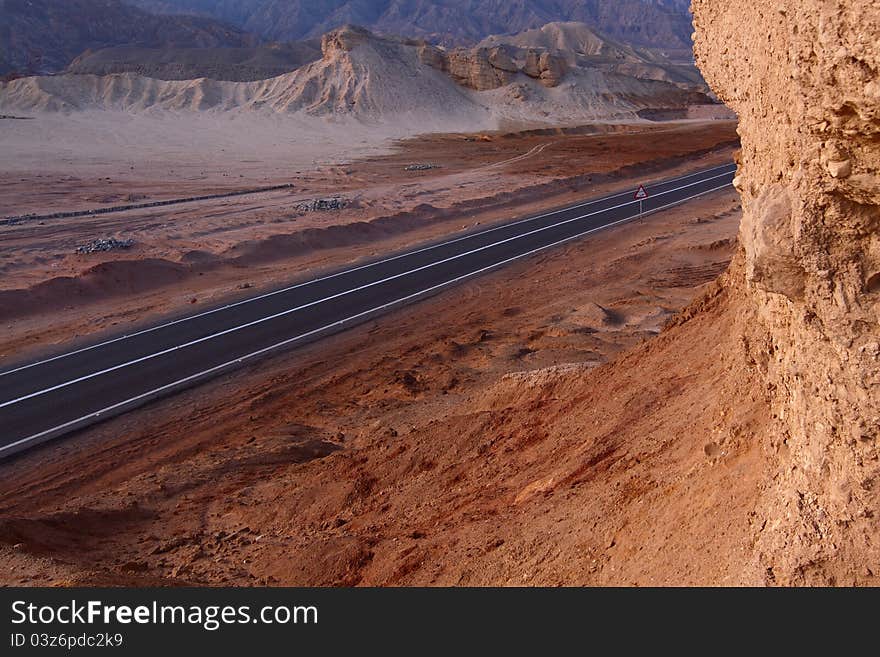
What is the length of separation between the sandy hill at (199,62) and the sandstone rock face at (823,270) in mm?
87199

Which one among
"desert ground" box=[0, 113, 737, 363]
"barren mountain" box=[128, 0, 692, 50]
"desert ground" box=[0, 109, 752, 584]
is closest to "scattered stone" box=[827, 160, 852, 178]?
"desert ground" box=[0, 109, 752, 584]

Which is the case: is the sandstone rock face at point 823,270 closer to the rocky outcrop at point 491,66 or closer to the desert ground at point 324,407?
the desert ground at point 324,407

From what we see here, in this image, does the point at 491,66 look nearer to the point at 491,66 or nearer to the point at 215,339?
the point at 491,66

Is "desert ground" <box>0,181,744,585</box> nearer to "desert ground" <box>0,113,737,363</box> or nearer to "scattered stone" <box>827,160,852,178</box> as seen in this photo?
"scattered stone" <box>827,160,852,178</box>

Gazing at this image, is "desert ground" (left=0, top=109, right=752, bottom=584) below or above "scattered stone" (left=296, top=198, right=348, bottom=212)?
below

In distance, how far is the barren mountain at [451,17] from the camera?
17900 cm

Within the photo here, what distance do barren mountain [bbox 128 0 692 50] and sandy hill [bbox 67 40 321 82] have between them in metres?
70.7

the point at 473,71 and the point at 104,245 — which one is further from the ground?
the point at 473,71

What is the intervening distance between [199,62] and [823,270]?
105245 mm

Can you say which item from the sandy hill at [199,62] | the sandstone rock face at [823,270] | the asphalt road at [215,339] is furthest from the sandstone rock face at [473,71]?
the sandstone rock face at [823,270]

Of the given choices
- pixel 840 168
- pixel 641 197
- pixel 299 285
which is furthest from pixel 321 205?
pixel 840 168

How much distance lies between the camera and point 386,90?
232 feet

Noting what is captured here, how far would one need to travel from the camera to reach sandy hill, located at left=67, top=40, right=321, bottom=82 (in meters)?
86.5

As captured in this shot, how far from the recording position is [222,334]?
16.9m
